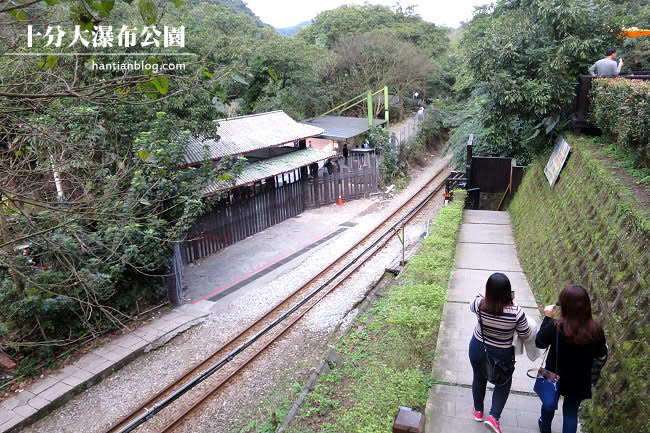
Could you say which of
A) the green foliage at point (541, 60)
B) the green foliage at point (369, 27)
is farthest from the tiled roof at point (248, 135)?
the green foliage at point (369, 27)

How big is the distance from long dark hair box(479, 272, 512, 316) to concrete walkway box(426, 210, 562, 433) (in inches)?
51.6

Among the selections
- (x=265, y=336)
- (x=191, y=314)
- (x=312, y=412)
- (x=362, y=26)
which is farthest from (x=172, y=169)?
(x=362, y=26)

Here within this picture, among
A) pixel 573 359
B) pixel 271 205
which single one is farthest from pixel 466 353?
pixel 271 205

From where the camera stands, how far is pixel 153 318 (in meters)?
10.9

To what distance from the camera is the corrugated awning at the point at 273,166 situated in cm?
1343

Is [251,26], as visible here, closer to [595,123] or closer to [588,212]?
[595,123]

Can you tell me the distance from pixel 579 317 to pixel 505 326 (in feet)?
1.81

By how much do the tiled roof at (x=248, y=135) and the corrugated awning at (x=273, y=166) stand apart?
754 mm

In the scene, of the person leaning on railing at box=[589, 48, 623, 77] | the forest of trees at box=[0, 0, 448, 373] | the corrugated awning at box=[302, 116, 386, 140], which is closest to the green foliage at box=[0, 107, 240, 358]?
the forest of trees at box=[0, 0, 448, 373]

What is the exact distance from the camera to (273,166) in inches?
683

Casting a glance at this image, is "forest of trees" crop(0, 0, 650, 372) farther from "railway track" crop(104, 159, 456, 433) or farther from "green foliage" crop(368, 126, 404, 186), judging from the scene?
"green foliage" crop(368, 126, 404, 186)

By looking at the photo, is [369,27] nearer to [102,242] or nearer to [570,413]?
[102,242]

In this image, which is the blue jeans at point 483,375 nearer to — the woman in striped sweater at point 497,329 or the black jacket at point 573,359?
the woman in striped sweater at point 497,329

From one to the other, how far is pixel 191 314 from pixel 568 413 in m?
9.09
